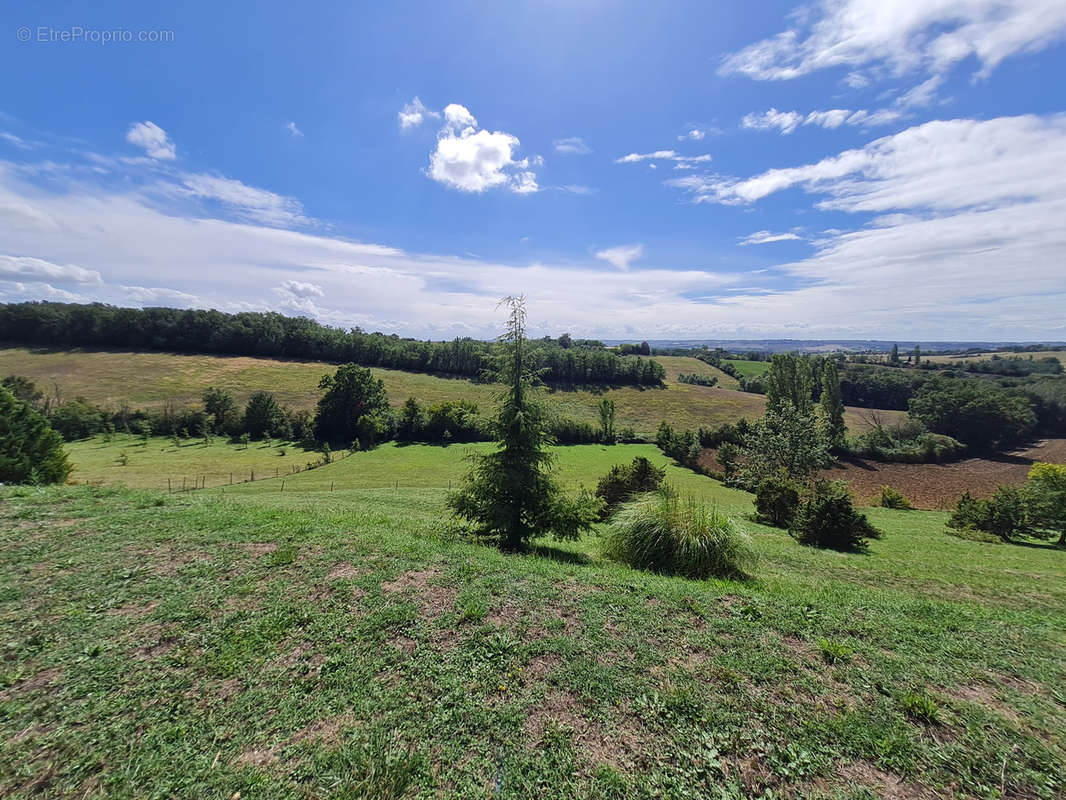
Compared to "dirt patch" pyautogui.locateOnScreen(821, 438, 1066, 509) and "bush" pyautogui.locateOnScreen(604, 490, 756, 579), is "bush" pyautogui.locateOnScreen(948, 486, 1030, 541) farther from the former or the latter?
"bush" pyautogui.locateOnScreen(604, 490, 756, 579)

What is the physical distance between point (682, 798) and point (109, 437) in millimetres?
66900

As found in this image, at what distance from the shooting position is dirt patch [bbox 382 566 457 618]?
20.1 ft

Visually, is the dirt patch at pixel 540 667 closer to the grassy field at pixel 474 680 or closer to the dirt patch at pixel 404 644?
the grassy field at pixel 474 680

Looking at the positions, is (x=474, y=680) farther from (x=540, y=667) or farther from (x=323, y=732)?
(x=323, y=732)

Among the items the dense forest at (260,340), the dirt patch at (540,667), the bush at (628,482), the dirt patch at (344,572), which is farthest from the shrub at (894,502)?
the dense forest at (260,340)

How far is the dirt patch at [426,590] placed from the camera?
6137 millimetres

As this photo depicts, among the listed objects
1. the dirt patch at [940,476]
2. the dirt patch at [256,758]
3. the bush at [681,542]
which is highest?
the dirt patch at [256,758]

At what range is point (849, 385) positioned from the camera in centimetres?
8812

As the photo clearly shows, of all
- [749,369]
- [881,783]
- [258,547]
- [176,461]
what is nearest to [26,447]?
[258,547]

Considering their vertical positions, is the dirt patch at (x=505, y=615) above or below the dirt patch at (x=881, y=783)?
below

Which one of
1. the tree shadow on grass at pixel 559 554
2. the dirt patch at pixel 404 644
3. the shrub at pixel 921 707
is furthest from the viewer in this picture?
the tree shadow on grass at pixel 559 554

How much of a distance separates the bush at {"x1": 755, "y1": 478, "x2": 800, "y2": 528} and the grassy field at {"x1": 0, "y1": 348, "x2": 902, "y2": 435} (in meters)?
36.8

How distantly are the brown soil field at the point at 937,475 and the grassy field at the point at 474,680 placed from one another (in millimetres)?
38043

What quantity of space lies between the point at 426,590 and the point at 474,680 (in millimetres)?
2199
